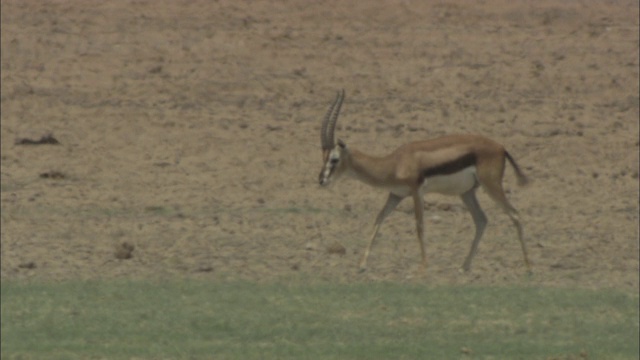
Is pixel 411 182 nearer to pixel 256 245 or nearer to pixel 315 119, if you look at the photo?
pixel 256 245

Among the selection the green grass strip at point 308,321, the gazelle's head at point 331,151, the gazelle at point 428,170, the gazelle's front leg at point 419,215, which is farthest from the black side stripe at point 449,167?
the green grass strip at point 308,321

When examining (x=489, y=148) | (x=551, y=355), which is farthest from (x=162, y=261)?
(x=551, y=355)

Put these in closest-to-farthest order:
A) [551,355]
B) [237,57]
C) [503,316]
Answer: [551,355] < [503,316] < [237,57]

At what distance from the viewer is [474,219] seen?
15.6 meters

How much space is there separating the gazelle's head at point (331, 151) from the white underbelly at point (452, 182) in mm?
651

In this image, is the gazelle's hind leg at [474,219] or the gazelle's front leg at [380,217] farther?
the gazelle's hind leg at [474,219]

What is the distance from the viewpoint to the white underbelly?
1526 centimetres

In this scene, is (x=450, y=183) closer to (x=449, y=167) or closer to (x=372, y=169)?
(x=449, y=167)

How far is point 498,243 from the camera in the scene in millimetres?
16250

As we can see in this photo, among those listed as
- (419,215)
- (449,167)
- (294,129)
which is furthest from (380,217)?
(294,129)

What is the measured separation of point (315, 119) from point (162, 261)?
16.5 ft

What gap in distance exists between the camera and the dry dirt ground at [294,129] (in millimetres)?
15688

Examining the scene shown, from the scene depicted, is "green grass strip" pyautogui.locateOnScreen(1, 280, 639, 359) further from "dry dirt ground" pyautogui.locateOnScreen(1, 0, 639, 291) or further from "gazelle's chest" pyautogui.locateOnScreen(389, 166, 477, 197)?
"gazelle's chest" pyautogui.locateOnScreen(389, 166, 477, 197)

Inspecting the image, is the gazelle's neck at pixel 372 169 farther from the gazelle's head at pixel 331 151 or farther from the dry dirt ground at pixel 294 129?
the dry dirt ground at pixel 294 129
